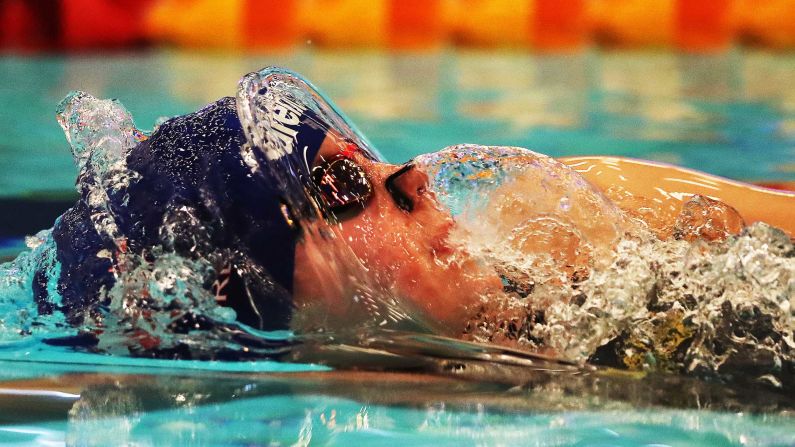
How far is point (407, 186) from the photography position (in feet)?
5.36

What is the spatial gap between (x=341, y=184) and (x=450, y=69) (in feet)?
12.9

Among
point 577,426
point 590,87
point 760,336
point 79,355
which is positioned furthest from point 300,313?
point 590,87

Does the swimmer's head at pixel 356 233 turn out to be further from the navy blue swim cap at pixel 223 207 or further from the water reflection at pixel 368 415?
the water reflection at pixel 368 415

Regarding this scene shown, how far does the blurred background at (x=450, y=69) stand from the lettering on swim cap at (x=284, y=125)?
4.35 feet

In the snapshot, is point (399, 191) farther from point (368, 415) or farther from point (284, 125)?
point (368, 415)

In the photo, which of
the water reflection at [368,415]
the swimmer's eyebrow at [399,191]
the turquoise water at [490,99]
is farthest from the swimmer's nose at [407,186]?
the turquoise water at [490,99]

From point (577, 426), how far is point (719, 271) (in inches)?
14.3

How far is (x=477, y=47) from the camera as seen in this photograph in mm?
6023

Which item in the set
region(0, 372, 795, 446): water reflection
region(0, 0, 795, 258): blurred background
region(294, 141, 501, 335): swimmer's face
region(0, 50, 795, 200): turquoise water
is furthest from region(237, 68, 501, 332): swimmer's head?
region(0, 50, 795, 200): turquoise water

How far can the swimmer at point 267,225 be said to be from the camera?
1537 millimetres

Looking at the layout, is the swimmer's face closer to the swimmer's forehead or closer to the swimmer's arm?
the swimmer's forehead

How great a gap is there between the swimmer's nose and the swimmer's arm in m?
0.35

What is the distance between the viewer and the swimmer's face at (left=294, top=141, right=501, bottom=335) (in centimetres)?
158

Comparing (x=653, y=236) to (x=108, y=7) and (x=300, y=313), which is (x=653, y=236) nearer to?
(x=300, y=313)
